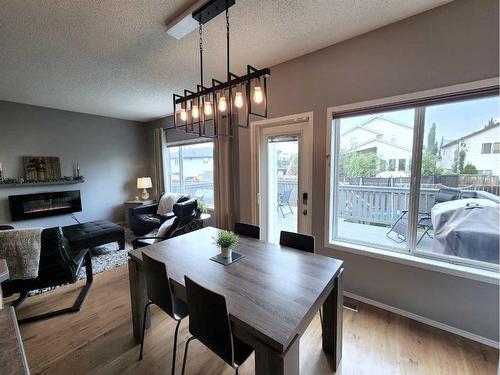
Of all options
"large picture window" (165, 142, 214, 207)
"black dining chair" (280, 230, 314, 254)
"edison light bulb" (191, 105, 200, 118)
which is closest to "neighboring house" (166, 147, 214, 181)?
"large picture window" (165, 142, 214, 207)

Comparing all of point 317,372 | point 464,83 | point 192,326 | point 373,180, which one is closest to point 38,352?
point 192,326

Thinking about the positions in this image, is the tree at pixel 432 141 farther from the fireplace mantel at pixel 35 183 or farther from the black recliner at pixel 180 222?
the fireplace mantel at pixel 35 183

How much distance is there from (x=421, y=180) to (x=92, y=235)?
4.35m

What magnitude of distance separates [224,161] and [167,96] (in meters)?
1.54

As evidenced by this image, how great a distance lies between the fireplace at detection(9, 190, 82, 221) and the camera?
3986 mm

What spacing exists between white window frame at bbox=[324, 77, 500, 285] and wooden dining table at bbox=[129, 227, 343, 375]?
0.90 meters

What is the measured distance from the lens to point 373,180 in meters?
2.34

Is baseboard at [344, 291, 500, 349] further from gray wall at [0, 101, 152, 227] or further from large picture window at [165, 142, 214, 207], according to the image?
gray wall at [0, 101, 152, 227]

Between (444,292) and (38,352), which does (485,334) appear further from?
(38,352)

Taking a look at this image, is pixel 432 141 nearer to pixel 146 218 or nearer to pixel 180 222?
pixel 180 222

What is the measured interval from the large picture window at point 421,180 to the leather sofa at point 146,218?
2943 millimetres

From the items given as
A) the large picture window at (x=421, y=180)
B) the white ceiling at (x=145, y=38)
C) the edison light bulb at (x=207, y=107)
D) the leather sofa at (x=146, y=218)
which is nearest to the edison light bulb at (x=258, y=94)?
the edison light bulb at (x=207, y=107)

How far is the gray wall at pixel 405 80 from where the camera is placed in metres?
1.69

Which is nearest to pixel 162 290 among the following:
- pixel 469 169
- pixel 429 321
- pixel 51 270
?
pixel 51 270
